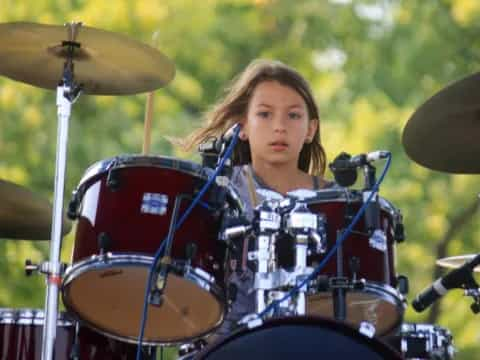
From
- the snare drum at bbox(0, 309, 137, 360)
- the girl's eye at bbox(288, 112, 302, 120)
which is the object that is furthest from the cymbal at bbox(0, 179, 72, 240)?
the girl's eye at bbox(288, 112, 302, 120)

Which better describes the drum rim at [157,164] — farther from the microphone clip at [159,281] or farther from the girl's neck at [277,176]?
the girl's neck at [277,176]

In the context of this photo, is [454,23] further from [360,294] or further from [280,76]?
[360,294]

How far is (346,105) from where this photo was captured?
12.1 meters

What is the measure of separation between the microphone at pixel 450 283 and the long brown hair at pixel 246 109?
162 cm

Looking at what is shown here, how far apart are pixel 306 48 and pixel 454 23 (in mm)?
1792

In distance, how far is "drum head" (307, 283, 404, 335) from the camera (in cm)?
532

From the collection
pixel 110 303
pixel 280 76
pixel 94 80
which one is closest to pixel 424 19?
pixel 280 76

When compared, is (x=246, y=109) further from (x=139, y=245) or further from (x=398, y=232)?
(x=139, y=245)

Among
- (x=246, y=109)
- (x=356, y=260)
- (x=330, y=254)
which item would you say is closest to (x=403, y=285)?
(x=356, y=260)

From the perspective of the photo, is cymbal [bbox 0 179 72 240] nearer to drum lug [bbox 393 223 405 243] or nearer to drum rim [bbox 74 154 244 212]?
drum rim [bbox 74 154 244 212]

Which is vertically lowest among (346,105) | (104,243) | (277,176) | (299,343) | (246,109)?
(299,343)

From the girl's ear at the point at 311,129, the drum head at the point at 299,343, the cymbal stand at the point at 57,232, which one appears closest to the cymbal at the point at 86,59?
the cymbal stand at the point at 57,232

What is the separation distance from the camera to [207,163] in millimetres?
5426

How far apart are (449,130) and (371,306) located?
842mm
